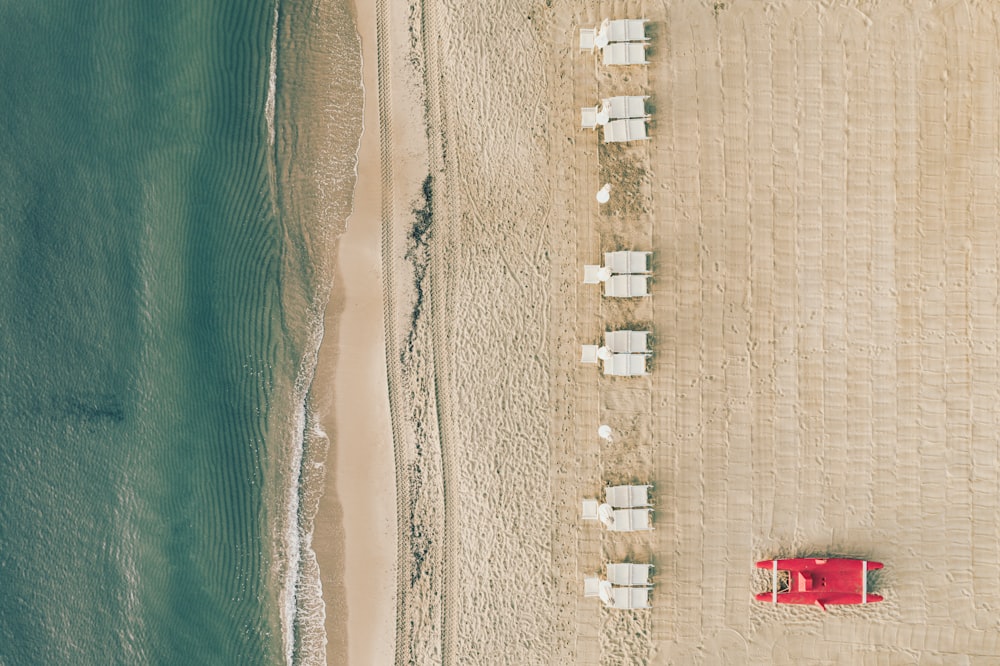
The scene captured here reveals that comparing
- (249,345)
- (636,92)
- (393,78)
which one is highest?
(393,78)

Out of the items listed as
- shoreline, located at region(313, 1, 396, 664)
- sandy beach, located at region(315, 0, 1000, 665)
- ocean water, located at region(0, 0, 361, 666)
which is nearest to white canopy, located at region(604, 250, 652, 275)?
sandy beach, located at region(315, 0, 1000, 665)

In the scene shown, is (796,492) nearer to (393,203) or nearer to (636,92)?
(636,92)

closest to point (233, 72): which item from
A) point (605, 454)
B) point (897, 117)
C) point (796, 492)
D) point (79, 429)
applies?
point (79, 429)

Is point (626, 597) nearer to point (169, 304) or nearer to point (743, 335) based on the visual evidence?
point (743, 335)

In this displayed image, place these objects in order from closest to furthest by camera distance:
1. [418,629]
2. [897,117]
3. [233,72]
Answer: [897,117]
[418,629]
[233,72]

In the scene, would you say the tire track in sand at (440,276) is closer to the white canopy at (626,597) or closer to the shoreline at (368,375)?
the shoreline at (368,375)
